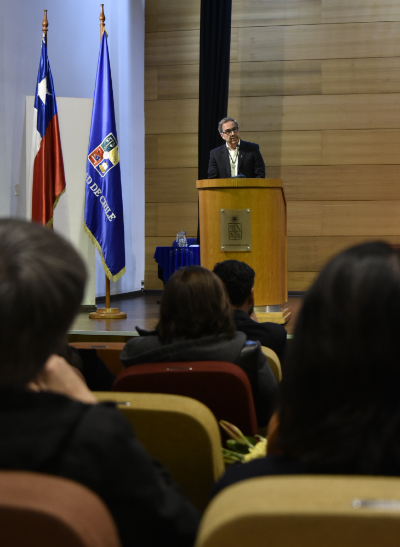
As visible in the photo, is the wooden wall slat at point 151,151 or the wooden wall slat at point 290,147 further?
the wooden wall slat at point 151,151

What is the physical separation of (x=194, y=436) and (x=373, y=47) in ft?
25.7

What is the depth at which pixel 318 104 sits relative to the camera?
8133 millimetres

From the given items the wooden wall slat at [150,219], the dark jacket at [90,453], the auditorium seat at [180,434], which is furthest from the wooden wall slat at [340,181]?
the dark jacket at [90,453]

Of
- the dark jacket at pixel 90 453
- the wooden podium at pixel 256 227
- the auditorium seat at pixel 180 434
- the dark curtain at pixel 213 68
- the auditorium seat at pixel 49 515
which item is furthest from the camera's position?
the dark curtain at pixel 213 68

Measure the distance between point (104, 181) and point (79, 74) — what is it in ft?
7.30

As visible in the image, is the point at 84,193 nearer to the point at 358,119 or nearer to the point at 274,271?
the point at 274,271

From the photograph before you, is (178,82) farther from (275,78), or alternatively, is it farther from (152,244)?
(152,244)

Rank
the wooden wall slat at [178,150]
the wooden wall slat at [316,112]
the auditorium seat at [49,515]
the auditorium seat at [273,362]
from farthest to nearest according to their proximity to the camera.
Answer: the wooden wall slat at [178,150] → the wooden wall slat at [316,112] → the auditorium seat at [273,362] → the auditorium seat at [49,515]

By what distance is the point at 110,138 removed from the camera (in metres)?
5.62

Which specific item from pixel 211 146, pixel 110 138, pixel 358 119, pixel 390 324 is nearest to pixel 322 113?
pixel 358 119

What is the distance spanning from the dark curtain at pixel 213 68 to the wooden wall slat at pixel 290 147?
0.93 m

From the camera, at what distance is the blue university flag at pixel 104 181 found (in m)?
5.57

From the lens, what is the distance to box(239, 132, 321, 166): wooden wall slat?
26.8 feet

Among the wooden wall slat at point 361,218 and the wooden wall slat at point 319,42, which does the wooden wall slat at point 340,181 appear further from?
the wooden wall slat at point 319,42
